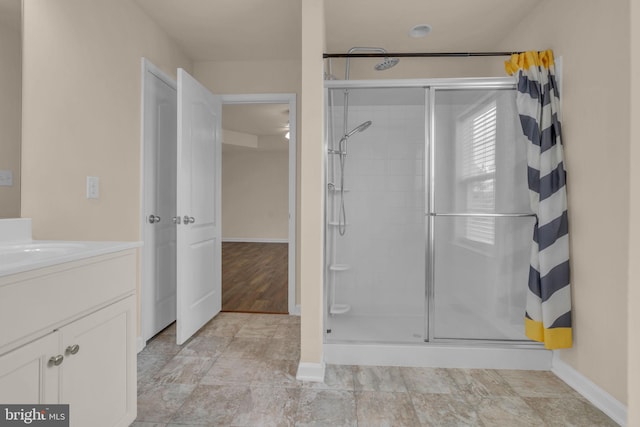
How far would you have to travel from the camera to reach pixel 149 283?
2555mm

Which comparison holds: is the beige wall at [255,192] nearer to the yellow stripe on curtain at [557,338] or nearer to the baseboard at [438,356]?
the baseboard at [438,356]

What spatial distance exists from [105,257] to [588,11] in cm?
274

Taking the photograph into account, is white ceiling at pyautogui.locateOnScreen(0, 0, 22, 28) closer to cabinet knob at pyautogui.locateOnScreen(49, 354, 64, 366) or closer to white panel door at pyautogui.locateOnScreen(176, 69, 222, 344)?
white panel door at pyautogui.locateOnScreen(176, 69, 222, 344)

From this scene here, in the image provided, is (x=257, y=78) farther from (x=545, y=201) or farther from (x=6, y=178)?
(x=545, y=201)

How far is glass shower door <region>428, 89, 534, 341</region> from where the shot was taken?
2285mm

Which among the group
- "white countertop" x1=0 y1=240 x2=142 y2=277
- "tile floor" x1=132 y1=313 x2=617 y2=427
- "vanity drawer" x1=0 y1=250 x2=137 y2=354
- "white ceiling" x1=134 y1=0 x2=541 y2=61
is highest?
"white ceiling" x1=134 y1=0 x2=541 y2=61

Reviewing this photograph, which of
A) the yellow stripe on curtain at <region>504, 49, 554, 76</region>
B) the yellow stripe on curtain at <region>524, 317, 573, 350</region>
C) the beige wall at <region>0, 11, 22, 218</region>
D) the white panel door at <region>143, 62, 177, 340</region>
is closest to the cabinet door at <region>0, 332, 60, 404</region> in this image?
the beige wall at <region>0, 11, 22, 218</region>

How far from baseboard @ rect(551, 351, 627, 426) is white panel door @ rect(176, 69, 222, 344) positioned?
2.54m

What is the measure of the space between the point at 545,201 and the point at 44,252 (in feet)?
8.54

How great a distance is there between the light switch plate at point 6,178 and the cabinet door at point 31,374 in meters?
0.93

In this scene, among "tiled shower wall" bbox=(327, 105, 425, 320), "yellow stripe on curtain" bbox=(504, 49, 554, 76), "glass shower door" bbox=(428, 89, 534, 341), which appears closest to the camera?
"yellow stripe on curtain" bbox=(504, 49, 554, 76)

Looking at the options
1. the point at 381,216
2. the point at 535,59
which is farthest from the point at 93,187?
the point at 535,59

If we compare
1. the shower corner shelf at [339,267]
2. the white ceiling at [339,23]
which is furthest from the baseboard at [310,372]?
the white ceiling at [339,23]

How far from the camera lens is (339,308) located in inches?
99.7
